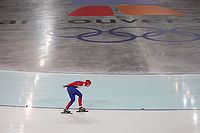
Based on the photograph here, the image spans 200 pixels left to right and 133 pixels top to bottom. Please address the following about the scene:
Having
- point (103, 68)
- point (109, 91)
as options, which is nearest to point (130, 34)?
point (103, 68)

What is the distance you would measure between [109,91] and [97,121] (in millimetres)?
2024

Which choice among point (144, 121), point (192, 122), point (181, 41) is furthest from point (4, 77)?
point (181, 41)

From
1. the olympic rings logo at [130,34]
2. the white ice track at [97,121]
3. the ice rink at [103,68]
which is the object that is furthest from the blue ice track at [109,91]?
the olympic rings logo at [130,34]

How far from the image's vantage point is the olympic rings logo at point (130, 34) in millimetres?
15320

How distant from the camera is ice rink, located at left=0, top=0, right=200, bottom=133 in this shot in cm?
749

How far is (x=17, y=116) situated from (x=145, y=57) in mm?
6103

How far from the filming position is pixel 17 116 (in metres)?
7.65

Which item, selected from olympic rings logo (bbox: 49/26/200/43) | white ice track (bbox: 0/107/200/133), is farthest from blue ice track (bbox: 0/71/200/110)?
olympic rings logo (bbox: 49/26/200/43)

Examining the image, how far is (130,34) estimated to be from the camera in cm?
1622

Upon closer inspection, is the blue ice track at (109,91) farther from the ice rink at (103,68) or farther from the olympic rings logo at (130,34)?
the olympic rings logo at (130,34)

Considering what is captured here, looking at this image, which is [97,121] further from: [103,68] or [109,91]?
[103,68]

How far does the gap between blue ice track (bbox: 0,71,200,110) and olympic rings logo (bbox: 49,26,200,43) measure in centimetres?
483

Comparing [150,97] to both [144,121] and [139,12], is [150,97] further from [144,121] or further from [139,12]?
[139,12]

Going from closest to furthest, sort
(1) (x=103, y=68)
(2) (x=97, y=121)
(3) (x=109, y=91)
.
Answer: (2) (x=97, y=121)
(3) (x=109, y=91)
(1) (x=103, y=68)
